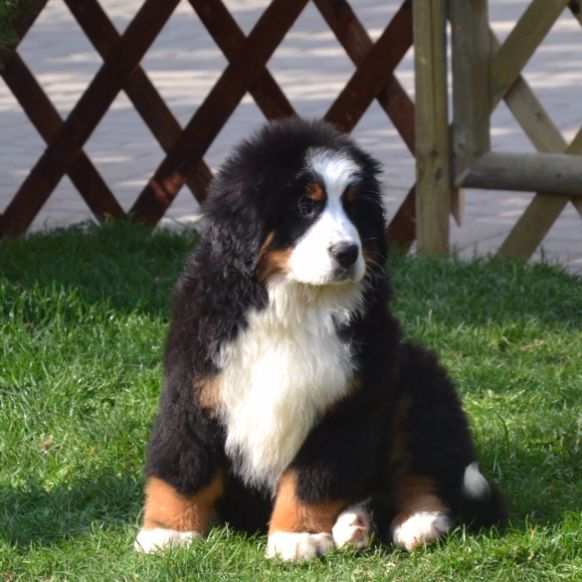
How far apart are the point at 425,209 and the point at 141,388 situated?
222 centimetres

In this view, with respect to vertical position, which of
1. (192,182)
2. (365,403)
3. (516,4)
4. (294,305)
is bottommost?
(516,4)

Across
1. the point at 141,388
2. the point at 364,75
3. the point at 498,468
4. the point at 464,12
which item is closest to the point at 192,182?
the point at 364,75

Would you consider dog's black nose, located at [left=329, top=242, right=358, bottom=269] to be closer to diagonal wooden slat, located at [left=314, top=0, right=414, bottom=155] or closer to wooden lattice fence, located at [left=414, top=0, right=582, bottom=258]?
wooden lattice fence, located at [left=414, top=0, right=582, bottom=258]

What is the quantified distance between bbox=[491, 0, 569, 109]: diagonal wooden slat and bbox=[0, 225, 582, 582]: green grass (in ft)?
3.03

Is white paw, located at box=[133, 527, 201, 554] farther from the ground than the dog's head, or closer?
closer

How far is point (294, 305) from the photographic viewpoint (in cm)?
373

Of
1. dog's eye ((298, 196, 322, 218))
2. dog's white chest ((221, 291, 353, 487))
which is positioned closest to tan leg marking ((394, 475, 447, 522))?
dog's white chest ((221, 291, 353, 487))

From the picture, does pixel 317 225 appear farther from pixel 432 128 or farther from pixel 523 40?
pixel 523 40

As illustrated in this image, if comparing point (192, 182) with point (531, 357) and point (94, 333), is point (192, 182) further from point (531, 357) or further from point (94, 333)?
point (531, 357)

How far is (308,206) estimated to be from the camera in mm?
3648

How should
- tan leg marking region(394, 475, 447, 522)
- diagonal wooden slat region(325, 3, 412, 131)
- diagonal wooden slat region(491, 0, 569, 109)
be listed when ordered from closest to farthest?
tan leg marking region(394, 475, 447, 522) < diagonal wooden slat region(491, 0, 569, 109) < diagonal wooden slat region(325, 3, 412, 131)

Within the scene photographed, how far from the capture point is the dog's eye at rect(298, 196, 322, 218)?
12.0 ft

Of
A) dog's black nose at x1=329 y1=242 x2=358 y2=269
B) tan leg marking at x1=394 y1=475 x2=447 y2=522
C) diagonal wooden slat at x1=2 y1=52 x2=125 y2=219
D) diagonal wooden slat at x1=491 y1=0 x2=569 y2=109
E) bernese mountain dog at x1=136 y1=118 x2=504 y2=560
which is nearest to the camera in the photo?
dog's black nose at x1=329 y1=242 x2=358 y2=269

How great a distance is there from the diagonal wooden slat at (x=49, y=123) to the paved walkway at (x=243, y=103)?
41 centimetres
